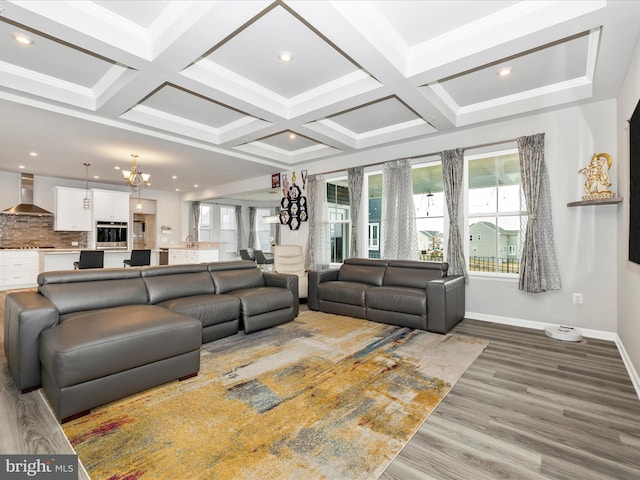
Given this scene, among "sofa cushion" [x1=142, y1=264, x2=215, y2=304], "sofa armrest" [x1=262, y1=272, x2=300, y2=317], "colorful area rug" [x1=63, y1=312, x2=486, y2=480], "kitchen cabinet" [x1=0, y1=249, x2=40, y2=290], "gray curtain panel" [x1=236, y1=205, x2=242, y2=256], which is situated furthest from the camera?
"gray curtain panel" [x1=236, y1=205, x2=242, y2=256]

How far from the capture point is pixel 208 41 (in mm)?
2590

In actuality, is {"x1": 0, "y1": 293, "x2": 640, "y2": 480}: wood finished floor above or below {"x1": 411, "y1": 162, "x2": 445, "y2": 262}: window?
below

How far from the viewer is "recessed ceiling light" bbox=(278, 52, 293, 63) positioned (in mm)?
3131

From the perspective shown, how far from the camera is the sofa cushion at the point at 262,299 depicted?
3.64m

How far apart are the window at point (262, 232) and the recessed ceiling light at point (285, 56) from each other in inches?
369

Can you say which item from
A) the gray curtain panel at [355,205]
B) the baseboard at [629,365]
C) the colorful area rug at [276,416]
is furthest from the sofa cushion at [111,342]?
the gray curtain panel at [355,205]

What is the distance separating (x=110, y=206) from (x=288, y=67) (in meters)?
7.25

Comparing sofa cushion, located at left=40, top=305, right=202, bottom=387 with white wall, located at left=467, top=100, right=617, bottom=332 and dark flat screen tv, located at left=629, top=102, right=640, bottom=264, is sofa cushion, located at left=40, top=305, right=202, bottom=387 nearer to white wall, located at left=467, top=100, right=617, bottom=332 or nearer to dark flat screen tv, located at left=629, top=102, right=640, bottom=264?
dark flat screen tv, located at left=629, top=102, right=640, bottom=264

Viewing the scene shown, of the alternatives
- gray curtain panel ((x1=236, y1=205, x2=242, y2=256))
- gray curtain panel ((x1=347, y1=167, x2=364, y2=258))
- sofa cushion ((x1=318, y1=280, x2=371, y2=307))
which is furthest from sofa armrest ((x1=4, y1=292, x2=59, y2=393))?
gray curtain panel ((x1=236, y1=205, x2=242, y2=256))

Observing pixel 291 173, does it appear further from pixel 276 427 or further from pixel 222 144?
pixel 276 427

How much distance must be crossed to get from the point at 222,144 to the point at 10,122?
277 centimetres

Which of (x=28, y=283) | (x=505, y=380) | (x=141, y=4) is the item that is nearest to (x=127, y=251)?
(x=28, y=283)

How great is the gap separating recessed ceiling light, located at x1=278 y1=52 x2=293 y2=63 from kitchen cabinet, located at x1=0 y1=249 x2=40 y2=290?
7.30 m

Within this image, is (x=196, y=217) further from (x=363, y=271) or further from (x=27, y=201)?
(x=363, y=271)
